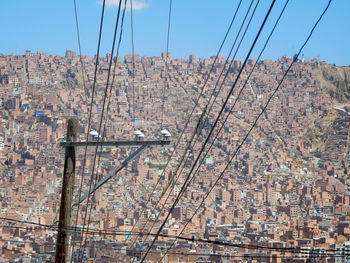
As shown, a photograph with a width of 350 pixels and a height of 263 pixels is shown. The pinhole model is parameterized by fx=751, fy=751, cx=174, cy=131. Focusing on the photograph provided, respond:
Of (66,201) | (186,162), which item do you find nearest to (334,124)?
(186,162)

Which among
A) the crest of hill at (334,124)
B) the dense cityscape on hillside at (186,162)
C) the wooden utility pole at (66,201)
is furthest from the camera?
the crest of hill at (334,124)

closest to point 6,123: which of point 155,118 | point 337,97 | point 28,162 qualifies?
point 28,162

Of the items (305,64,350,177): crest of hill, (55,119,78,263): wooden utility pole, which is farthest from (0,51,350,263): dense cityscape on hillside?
(55,119,78,263): wooden utility pole

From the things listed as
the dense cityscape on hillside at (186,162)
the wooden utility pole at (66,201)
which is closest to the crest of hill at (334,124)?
the dense cityscape on hillside at (186,162)

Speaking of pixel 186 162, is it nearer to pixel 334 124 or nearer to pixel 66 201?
pixel 66 201

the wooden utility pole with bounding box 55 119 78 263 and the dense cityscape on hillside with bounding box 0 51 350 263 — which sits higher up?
the dense cityscape on hillside with bounding box 0 51 350 263

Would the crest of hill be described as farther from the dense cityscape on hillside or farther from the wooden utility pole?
the wooden utility pole

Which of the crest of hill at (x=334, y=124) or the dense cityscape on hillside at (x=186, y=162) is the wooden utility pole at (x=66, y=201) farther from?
the crest of hill at (x=334, y=124)
